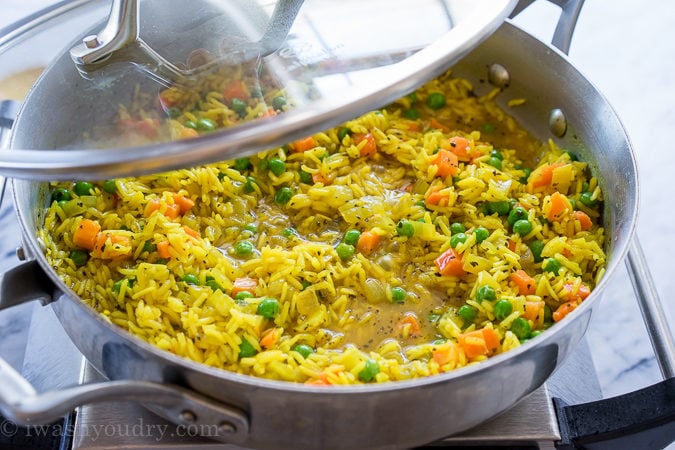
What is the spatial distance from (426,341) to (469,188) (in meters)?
0.53

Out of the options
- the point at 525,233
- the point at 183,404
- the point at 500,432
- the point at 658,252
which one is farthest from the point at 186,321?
the point at 658,252

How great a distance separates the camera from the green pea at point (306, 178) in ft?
8.07

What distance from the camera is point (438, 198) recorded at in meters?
2.37

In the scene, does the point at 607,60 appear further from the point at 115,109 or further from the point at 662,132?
the point at 115,109

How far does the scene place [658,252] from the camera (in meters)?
3.05

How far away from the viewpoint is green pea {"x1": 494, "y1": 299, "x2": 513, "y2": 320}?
6.76 feet

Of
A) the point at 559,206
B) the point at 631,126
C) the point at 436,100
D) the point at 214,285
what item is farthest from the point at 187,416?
the point at 631,126

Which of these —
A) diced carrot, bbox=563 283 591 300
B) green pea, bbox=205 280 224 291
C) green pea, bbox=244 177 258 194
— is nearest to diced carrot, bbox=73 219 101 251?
green pea, bbox=205 280 224 291

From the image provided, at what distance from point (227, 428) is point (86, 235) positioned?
2.42 ft

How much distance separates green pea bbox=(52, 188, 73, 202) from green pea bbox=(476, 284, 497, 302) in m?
1.18

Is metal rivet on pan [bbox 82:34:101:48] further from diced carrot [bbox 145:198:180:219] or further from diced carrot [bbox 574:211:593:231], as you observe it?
diced carrot [bbox 574:211:593:231]

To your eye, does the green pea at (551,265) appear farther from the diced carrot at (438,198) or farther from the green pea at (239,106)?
the green pea at (239,106)

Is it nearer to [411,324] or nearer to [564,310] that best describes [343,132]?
[411,324]

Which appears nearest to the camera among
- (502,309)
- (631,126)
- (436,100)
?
(502,309)
